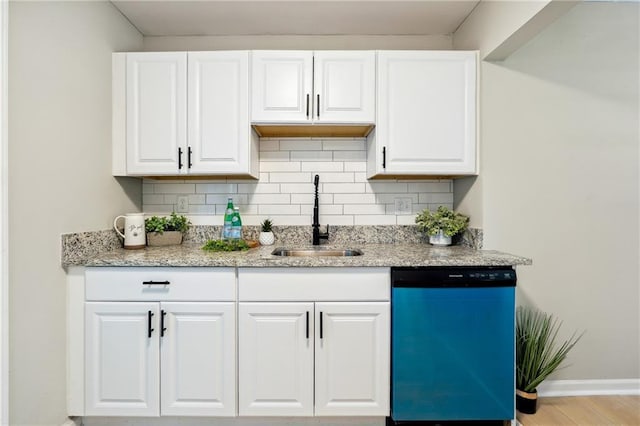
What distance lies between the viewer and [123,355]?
1622 mm

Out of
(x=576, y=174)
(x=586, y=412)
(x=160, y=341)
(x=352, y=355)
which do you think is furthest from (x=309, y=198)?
(x=586, y=412)

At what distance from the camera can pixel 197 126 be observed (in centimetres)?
198

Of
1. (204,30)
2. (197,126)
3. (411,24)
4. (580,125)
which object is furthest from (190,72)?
(580,125)

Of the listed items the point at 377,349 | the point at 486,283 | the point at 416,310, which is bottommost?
the point at 377,349

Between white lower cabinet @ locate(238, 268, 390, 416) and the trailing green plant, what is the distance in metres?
0.80

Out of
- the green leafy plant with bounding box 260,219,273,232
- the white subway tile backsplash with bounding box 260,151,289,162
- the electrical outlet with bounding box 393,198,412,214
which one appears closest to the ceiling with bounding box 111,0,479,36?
the white subway tile backsplash with bounding box 260,151,289,162

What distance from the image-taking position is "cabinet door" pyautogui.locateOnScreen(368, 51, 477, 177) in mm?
1948

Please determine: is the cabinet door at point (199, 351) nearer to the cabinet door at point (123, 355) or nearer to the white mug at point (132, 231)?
the cabinet door at point (123, 355)

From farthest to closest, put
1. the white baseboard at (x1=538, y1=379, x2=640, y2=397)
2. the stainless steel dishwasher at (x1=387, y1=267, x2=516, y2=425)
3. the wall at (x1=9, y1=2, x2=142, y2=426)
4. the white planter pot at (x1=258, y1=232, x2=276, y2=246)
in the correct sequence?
the white planter pot at (x1=258, y1=232, x2=276, y2=246)
the white baseboard at (x1=538, y1=379, x2=640, y2=397)
the stainless steel dishwasher at (x1=387, y1=267, x2=516, y2=425)
the wall at (x1=9, y1=2, x2=142, y2=426)

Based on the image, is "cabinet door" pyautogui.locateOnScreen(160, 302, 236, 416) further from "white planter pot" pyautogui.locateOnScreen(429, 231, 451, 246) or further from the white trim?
"white planter pot" pyautogui.locateOnScreen(429, 231, 451, 246)

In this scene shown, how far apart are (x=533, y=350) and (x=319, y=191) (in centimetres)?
155

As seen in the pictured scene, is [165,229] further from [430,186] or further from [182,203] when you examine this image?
[430,186]

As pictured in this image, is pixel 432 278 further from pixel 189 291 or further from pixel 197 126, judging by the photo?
pixel 197 126

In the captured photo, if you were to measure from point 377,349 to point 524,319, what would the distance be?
997 millimetres
